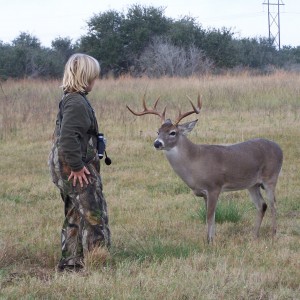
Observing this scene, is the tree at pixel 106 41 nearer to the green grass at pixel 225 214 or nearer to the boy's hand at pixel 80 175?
the green grass at pixel 225 214

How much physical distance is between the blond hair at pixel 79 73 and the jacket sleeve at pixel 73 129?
0.40 ft

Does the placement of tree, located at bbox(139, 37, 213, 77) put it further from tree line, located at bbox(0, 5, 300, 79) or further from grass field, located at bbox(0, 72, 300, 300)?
grass field, located at bbox(0, 72, 300, 300)

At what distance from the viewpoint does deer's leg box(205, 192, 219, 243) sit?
7.06 meters

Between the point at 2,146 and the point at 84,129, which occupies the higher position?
the point at 84,129

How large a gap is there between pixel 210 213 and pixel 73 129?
2.26m

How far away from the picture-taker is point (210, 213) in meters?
7.21

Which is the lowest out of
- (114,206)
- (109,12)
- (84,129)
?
(114,206)

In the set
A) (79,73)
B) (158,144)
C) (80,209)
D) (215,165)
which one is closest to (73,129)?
(79,73)

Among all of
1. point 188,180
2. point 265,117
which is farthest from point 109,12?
point 188,180

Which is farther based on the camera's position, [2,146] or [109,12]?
[109,12]

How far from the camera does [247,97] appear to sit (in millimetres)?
19547

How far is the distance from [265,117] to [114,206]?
26.3ft

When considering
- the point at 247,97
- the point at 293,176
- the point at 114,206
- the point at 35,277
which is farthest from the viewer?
the point at 247,97

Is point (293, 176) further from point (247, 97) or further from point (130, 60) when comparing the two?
point (130, 60)
